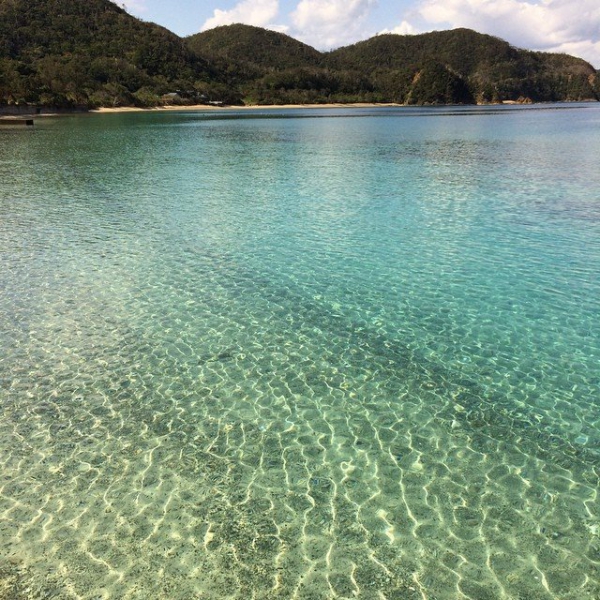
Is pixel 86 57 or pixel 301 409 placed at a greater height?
pixel 86 57

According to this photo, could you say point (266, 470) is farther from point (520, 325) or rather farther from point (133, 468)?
point (520, 325)

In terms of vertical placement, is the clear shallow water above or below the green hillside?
below

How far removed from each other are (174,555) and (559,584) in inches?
155

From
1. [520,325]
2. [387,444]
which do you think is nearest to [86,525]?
[387,444]

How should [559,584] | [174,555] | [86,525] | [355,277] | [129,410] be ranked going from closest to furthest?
[559,584] → [174,555] → [86,525] → [129,410] → [355,277]

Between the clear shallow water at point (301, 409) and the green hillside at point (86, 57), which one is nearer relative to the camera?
the clear shallow water at point (301, 409)

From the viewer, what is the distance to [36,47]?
145375 mm

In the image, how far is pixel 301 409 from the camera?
25.3 feet

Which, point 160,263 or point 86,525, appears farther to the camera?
point 160,263

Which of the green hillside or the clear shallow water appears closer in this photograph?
the clear shallow water

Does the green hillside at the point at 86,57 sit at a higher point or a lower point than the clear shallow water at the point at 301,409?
higher

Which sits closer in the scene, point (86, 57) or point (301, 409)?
point (301, 409)

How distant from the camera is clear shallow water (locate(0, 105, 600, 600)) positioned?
518cm

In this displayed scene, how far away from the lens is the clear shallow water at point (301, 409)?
518cm
